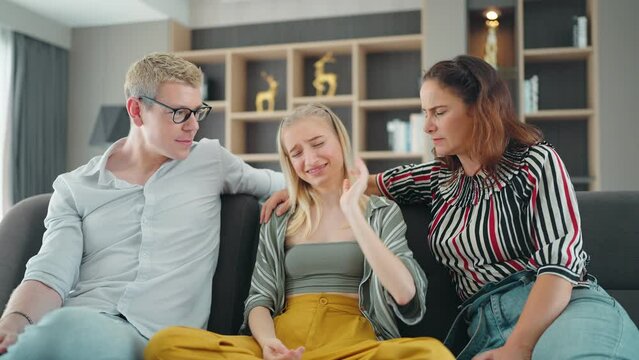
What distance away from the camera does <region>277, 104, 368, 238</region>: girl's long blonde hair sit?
186cm

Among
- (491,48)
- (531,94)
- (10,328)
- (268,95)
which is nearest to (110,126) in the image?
(268,95)

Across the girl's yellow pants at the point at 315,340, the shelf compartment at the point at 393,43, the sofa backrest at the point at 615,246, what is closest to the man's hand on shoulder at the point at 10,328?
the girl's yellow pants at the point at 315,340

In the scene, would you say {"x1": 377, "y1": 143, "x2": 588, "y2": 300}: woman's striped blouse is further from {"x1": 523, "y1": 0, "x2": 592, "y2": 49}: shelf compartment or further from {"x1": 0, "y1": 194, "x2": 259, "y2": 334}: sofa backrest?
{"x1": 523, "y1": 0, "x2": 592, "y2": 49}: shelf compartment

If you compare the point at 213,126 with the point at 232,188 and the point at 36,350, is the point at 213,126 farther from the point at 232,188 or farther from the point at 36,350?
the point at 36,350

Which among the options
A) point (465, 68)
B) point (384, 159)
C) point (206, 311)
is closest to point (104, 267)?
point (206, 311)

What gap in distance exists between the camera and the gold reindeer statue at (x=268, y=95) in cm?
556

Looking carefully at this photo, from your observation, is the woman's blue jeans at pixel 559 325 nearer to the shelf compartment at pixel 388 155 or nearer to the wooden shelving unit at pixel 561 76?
the shelf compartment at pixel 388 155

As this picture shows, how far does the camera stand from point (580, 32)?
475 cm

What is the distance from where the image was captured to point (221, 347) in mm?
1471

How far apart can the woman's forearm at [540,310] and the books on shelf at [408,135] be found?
3471mm

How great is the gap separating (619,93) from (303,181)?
11.5ft

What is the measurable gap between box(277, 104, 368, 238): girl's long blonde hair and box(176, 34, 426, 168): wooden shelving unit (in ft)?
10.3

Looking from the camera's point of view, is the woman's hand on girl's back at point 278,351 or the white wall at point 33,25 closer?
the woman's hand on girl's back at point 278,351

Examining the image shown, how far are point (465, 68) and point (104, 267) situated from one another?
114 centimetres
